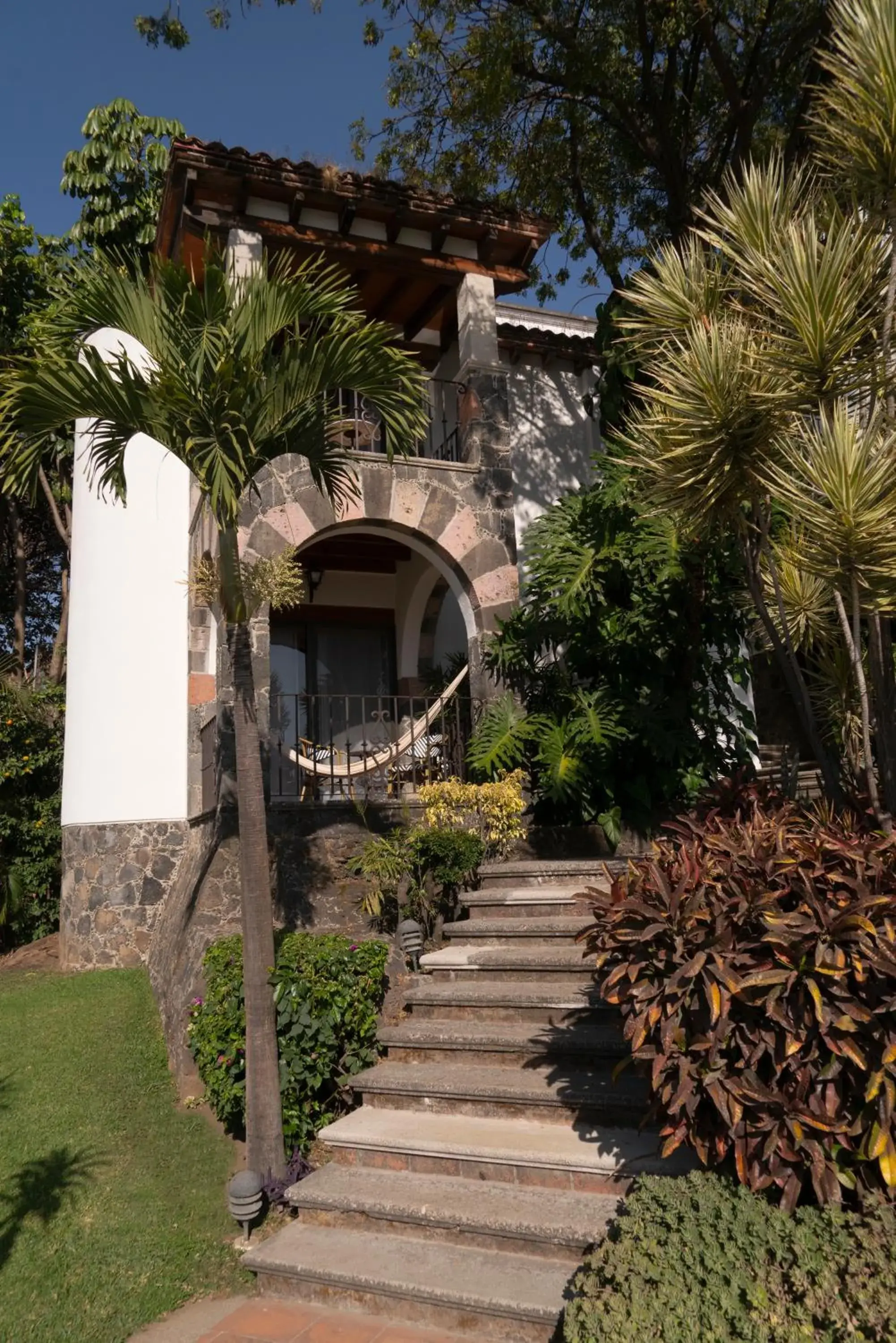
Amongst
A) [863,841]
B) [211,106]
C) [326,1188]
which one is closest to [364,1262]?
[326,1188]

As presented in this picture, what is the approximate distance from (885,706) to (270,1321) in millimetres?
3848

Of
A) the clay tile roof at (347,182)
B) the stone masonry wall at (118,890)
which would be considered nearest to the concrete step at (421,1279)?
the stone masonry wall at (118,890)

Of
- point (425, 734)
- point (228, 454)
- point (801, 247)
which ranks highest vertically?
point (801, 247)

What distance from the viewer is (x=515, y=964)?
5.69m

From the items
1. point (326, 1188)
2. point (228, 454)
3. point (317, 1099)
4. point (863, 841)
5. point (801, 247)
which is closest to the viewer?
point (863, 841)

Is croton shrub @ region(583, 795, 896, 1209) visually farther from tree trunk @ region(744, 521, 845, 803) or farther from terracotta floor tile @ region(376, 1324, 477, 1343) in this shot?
terracotta floor tile @ region(376, 1324, 477, 1343)

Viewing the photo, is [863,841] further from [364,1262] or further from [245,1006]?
[245,1006]

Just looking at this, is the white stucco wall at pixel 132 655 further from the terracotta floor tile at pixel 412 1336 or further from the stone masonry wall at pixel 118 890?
the terracotta floor tile at pixel 412 1336

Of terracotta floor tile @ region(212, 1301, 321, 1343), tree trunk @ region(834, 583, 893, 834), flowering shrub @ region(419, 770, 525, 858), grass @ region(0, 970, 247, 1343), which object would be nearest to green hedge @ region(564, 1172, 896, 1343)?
terracotta floor tile @ region(212, 1301, 321, 1343)

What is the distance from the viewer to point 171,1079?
638 centimetres

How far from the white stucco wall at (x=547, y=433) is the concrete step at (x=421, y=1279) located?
27.9 feet

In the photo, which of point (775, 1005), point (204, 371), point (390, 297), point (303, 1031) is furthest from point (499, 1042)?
point (390, 297)

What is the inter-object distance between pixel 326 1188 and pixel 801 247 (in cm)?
489

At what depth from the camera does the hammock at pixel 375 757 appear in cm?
796
